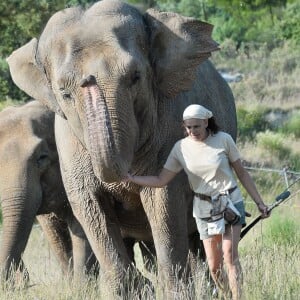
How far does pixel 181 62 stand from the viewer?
33.3 feet

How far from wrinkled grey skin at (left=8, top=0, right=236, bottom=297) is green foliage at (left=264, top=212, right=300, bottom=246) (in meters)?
3.50

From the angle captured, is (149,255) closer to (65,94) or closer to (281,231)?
(281,231)

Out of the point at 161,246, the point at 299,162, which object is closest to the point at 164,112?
the point at 161,246

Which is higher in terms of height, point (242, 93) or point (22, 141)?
point (22, 141)

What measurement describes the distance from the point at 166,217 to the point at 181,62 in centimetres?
→ 121

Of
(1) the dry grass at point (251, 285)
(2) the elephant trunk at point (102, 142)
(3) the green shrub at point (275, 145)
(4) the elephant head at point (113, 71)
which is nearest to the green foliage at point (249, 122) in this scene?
(3) the green shrub at point (275, 145)

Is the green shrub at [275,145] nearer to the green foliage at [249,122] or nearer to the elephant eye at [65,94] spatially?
the green foliage at [249,122]

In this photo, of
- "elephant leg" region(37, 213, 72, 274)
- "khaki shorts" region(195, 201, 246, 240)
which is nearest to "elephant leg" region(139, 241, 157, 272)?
"elephant leg" region(37, 213, 72, 274)

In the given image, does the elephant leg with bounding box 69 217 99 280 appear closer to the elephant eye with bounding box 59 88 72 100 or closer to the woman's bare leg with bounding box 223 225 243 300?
the elephant eye with bounding box 59 88 72 100

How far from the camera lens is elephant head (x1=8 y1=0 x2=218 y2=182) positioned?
8789 millimetres

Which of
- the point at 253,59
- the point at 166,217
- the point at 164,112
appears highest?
the point at 164,112

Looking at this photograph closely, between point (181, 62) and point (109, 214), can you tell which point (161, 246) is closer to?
point (109, 214)

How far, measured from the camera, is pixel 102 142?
8594mm

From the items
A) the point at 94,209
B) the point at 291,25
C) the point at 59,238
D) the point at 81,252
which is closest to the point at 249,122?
the point at 291,25
